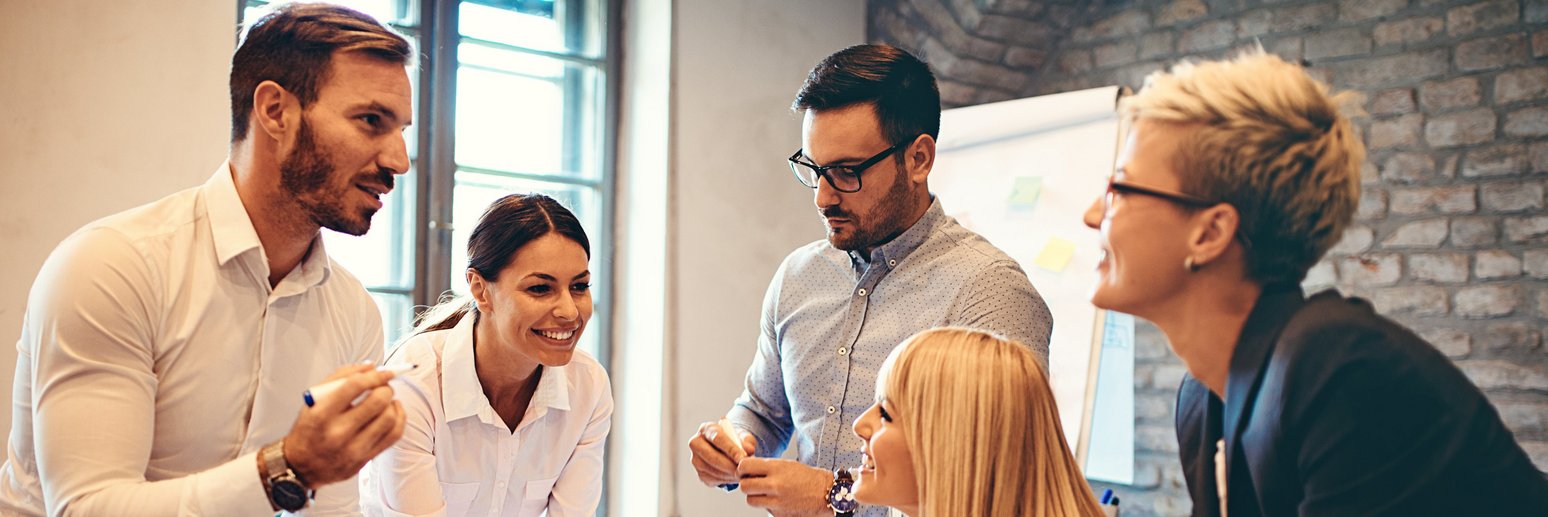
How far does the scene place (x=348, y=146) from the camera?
71.1 inches

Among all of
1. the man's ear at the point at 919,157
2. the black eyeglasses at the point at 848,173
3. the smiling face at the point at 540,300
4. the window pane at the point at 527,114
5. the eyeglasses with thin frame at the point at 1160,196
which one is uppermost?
the window pane at the point at 527,114

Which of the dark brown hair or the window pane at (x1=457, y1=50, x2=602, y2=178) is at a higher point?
the window pane at (x1=457, y1=50, x2=602, y2=178)

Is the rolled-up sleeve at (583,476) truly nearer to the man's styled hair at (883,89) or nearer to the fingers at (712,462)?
the fingers at (712,462)

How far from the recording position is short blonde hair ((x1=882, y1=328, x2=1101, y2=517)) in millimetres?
1650

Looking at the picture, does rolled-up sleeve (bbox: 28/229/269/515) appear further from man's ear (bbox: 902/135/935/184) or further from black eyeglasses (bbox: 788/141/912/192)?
man's ear (bbox: 902/135/935/184)

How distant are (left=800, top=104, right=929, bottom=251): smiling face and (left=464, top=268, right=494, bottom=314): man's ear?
81 cm

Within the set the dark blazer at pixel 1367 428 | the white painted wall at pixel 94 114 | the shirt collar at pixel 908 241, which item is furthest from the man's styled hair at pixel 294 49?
the white painted wall at pixel 94 114

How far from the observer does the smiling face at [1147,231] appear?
1.18m

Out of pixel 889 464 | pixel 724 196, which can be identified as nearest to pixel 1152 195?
pixel 889 464

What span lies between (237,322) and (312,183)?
0.24 metres

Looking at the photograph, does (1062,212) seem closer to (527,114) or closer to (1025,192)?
(1025,192)

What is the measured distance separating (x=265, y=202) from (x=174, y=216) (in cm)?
13

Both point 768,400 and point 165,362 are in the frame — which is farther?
point 768,400

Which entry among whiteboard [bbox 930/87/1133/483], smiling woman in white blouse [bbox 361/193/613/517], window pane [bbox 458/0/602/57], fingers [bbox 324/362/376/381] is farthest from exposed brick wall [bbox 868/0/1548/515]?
fingers [bbox 324/362/376/381]
